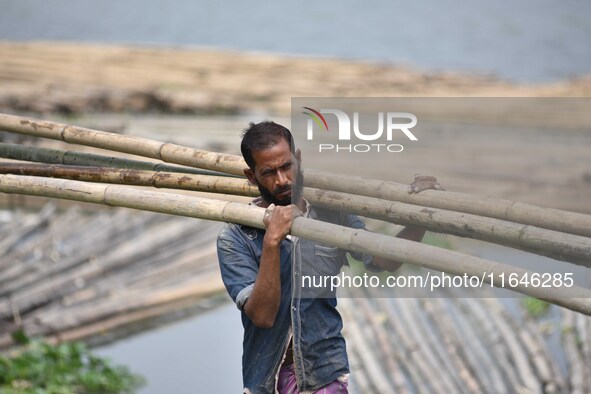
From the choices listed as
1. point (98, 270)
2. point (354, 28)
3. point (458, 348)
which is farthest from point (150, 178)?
point (354, 28)

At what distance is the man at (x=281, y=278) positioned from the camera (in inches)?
73.0

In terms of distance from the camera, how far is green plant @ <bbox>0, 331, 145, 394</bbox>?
14.1 feet

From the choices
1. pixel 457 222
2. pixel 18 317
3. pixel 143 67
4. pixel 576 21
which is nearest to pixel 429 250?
pixel 457 222

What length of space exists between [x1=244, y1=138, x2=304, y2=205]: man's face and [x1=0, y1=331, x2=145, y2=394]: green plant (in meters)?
2.56

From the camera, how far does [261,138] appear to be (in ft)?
6.17

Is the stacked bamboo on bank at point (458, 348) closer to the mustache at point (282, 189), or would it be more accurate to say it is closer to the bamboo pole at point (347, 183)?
the bamboo pole at point (347, 183)

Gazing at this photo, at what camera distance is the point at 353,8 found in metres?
12.2

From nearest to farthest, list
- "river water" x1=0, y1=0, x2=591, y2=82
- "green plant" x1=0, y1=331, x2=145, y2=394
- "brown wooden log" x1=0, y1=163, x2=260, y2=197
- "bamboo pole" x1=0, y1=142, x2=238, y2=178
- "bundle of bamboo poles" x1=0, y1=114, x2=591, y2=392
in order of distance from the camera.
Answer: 1. "bundle of bamboo poles" x1=0, y1=114, x2=591, y2=392
2. "brown wooden log" x1=0, y1=163, x2=260, y2=197
3. "bamboo pole" x1=0, y1=142, x2=238, y2=178
4. "green plant" x1=0, y1=331, x2=145, y2=394
5. "river water" x1=0, y1=0, x2=591, y2=82

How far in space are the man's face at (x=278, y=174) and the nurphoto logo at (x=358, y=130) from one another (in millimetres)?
69

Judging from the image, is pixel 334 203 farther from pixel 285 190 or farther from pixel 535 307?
pixel 535 307

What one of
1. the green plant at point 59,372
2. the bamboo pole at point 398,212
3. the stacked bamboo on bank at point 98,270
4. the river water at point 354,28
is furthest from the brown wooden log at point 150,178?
the river water at point 354,28

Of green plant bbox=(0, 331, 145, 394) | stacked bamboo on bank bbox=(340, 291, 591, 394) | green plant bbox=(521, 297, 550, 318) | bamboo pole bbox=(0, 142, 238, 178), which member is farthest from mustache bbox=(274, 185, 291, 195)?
green plant bbox=(521, 297, 550, 318)

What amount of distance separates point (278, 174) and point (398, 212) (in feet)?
0.71

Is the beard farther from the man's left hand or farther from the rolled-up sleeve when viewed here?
the man's left hand
